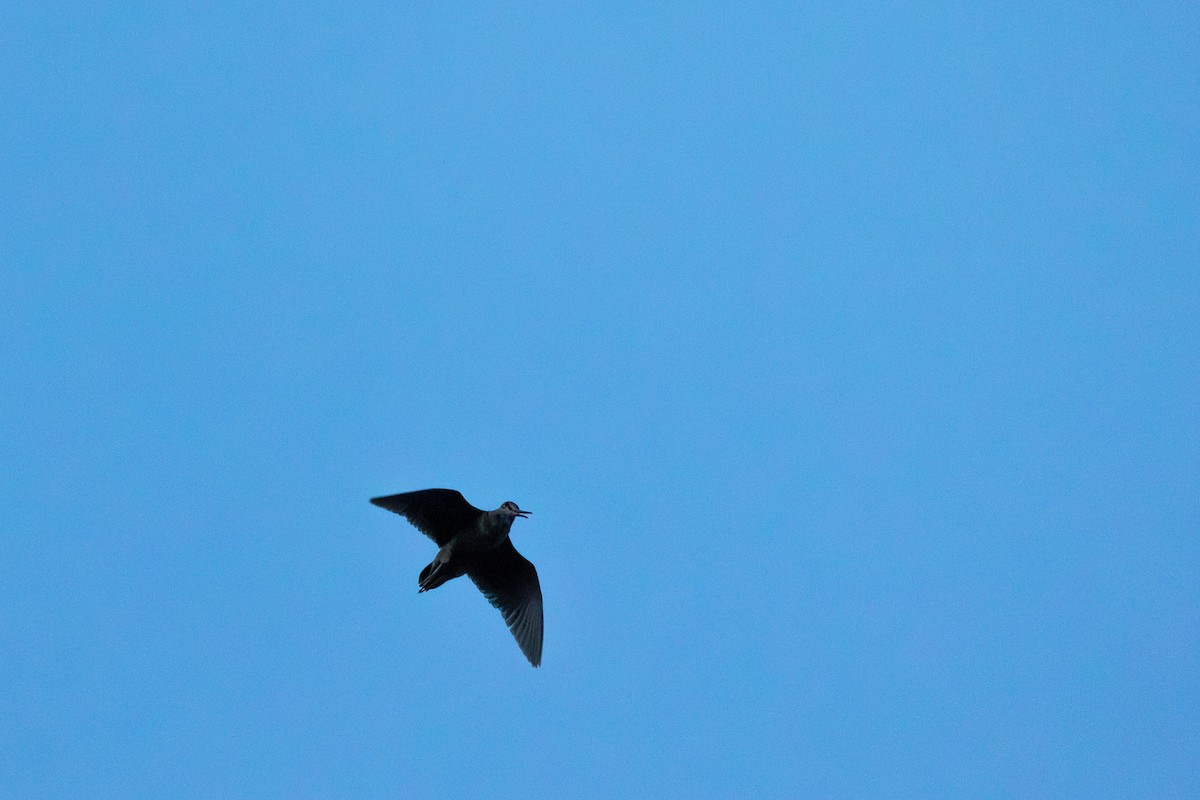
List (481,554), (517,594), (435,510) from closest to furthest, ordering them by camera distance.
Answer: (435,510) → (481,554) → (517,594)

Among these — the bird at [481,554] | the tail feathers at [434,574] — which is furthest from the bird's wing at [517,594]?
the tail feathers at [434,574]

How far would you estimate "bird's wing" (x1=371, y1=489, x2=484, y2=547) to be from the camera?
19.5m

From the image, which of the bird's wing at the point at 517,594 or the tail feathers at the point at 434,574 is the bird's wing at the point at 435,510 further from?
the bird's wing at the point at 517,594

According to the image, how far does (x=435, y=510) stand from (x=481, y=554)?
1.32m

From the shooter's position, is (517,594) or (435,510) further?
(517,594)

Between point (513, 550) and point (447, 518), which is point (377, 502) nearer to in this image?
point (447, 518)

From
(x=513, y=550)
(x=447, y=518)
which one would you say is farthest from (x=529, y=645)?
(x=447, y=518)

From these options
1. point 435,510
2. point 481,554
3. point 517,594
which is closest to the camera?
point 435,510

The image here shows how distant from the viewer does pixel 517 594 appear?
21828mm

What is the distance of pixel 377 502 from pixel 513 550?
3089 millimetres

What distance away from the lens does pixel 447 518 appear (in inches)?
796

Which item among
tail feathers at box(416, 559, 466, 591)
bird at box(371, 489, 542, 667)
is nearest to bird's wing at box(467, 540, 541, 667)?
bird at box(371, 489, 542, 667)

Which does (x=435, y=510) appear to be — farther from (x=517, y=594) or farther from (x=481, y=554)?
(x=517, y=594)

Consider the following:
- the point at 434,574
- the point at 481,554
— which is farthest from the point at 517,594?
the point at 434,574
